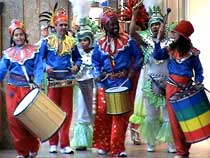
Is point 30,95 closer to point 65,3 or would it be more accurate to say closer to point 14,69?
→ point 14,69

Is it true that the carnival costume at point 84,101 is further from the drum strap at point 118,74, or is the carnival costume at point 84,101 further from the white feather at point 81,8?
the drum strap at point 118,74

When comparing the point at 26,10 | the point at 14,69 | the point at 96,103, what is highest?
the point at 26,10

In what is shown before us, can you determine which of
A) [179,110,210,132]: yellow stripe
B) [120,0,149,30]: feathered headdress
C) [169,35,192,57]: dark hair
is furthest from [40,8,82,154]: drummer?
[179,110,210,132]: yellow stripe

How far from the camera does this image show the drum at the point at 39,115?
6645 millimetres

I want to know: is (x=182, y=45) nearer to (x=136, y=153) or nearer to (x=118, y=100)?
(x=118, y=100)

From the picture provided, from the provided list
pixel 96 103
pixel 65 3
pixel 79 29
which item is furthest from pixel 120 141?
pixel 65 3

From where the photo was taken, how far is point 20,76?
722 centimetres

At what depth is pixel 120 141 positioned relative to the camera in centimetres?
766

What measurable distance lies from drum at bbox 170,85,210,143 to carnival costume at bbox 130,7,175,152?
112cm

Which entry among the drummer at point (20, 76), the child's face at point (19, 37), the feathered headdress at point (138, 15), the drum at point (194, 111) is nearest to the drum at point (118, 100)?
the drum at point (194, 111)

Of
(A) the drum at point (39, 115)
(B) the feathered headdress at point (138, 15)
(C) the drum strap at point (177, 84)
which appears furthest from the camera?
(B) the feathered headdress at point (138, 15)

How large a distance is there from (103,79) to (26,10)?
5.68ft

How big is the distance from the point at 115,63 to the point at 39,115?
135 cm

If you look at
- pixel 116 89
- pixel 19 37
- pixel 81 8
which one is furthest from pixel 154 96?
pixel 81 8
